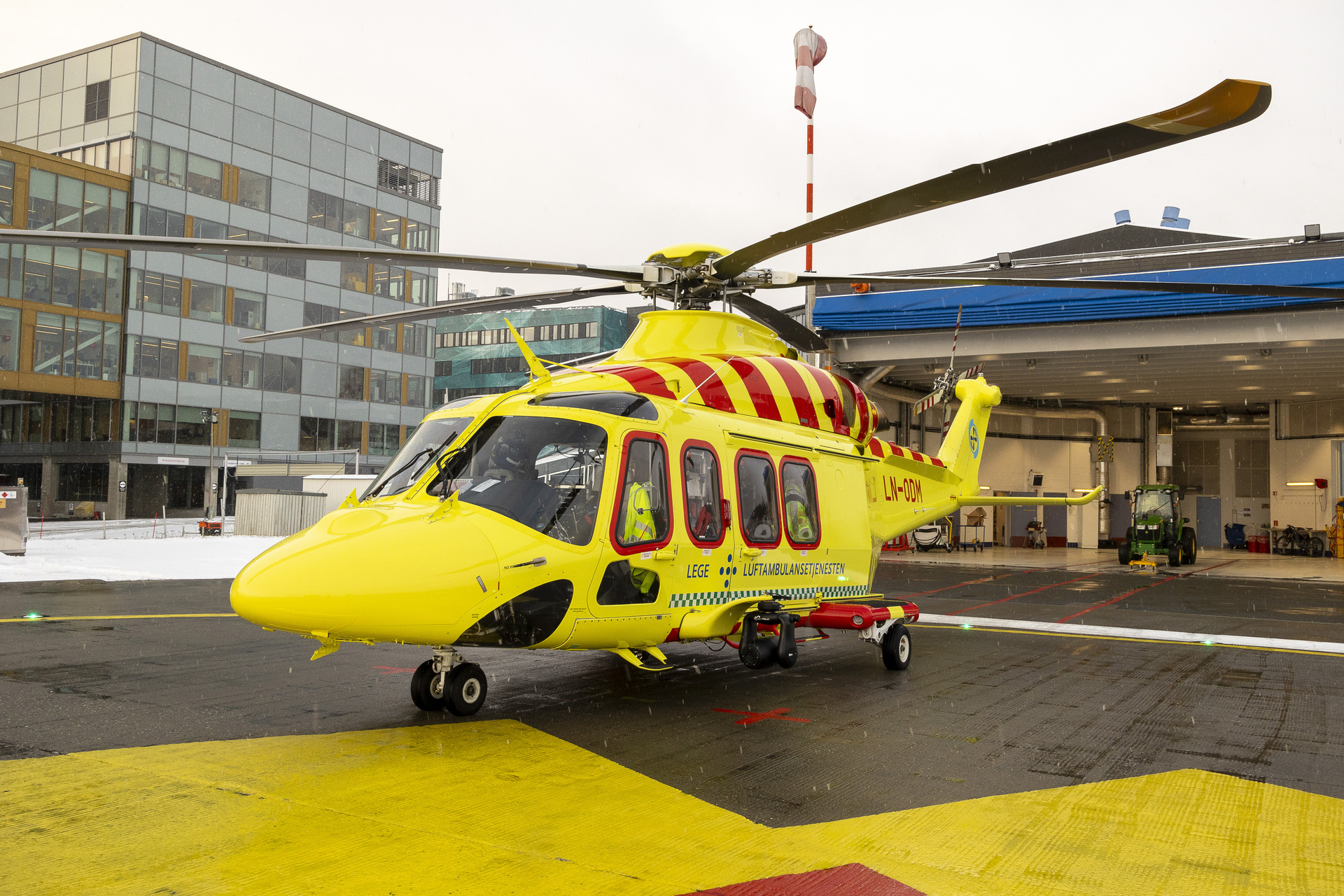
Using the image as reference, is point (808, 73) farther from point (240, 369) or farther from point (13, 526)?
point (240, 369)

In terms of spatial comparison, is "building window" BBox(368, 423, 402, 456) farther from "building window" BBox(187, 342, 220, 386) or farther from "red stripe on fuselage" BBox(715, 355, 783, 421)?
"red stripe on fuselage" BBox(715, 355, 783, 421)

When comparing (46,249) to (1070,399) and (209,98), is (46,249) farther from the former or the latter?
(1070,399)

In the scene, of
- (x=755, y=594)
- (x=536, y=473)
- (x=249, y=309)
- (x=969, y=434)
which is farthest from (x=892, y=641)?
(x=249, y=309)

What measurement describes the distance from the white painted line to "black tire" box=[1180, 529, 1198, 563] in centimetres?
1897

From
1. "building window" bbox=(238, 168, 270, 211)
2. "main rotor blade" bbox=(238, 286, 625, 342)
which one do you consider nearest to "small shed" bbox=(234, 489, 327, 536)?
"building window" bbox=(238, 168, 270, 211)

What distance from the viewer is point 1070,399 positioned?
36.8 meters

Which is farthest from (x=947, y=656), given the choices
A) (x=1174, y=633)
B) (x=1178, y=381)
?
(x=1178, y=381)

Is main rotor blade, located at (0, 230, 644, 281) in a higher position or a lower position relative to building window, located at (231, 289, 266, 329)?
lower

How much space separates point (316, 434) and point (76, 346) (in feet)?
33.0

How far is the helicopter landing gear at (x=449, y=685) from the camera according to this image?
6.28 m

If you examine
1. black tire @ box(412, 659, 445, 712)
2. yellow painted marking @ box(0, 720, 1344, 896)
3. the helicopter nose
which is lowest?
yellow painted marking @ box(0, 720, 1344, 896)

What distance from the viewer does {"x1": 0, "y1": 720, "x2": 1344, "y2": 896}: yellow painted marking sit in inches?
146

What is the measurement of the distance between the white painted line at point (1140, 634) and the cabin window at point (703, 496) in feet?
22.3

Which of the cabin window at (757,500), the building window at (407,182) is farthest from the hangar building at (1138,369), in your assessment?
the building window at (407,182)
